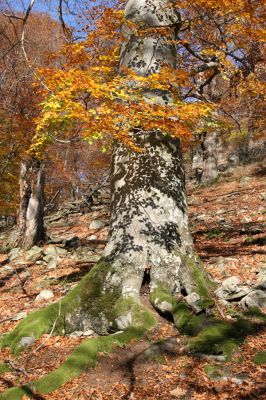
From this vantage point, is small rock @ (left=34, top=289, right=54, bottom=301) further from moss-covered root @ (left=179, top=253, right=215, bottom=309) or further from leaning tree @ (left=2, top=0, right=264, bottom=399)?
moss-covered root @ (left=179, top=253, right=215, bottom=309)

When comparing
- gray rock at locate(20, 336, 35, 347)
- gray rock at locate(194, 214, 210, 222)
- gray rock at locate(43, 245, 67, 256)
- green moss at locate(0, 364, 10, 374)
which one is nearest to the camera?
green moss at locate(0, 364, 10, 374)

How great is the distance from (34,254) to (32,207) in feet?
6.99

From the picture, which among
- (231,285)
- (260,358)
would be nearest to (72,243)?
(231,285)

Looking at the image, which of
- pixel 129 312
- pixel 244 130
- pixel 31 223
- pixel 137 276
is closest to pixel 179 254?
pixel 137 276

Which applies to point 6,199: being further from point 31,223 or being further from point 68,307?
point 68,307

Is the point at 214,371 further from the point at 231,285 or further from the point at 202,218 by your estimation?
the point at 202,218

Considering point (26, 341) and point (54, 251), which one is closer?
point (26, 341)

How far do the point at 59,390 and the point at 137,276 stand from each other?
6.73 ft

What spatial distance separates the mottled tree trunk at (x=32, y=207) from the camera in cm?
1380

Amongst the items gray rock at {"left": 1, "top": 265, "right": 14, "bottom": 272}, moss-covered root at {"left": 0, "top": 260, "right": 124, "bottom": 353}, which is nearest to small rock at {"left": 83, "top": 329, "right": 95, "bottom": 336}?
moss-covered root at {"left": 0, "top": 260, "right": 124, "bottom": 353}

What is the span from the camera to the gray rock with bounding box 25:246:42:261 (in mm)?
12268

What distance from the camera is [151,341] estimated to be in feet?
16.7

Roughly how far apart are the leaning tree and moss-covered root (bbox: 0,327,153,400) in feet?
0.06

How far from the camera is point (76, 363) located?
4.71 metres
